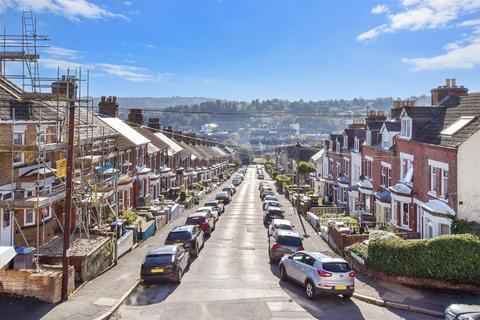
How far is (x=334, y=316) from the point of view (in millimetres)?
16281

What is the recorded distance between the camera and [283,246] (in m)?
24.2

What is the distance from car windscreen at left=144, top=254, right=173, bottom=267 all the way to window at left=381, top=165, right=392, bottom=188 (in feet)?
64.9

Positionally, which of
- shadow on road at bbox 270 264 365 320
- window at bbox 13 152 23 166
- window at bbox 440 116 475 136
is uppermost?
window at bbox 440 116 475 136

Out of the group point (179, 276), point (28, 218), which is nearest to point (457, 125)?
point (179, 276)

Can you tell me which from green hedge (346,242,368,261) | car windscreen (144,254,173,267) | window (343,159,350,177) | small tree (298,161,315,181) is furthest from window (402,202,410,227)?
small tree (298,161,315,181)

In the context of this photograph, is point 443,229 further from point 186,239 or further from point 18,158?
point 18,158

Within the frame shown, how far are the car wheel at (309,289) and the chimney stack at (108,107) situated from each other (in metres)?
33.4

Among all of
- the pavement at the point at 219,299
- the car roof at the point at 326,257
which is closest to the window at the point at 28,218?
the pavement at the point at 219,299

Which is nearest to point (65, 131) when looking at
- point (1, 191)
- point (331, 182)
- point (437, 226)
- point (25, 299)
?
point (1, 191)

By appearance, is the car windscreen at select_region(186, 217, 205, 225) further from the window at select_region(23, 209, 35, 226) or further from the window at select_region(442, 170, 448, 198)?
the window at select_region(442, 170, 448, 198)

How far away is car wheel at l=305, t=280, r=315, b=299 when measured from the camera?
1806 centimetres

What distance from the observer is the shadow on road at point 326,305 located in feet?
53.8

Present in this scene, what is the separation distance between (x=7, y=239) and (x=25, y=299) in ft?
20.6

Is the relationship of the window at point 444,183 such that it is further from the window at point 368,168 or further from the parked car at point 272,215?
the parked car at point 272,215
